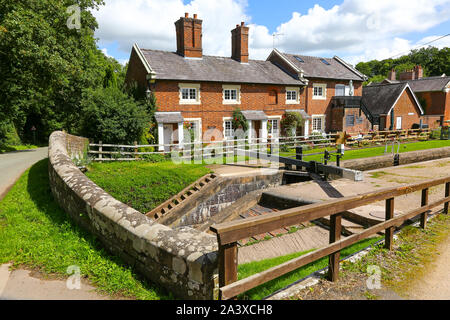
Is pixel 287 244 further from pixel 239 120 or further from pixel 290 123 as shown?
pixel 290 123

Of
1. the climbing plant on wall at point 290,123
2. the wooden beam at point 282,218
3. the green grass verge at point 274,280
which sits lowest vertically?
the green grass verge at point 274,280

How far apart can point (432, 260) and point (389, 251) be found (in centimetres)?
55

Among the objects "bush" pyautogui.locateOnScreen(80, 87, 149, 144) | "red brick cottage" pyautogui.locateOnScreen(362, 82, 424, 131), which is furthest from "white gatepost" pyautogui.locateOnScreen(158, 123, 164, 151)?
"red brick cottage" pyautogui.locateOnScreen(362, 82, 424, 131)

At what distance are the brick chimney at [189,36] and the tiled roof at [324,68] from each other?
362 inches

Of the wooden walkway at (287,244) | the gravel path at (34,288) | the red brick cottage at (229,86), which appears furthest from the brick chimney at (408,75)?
the gravel path at (34,288)

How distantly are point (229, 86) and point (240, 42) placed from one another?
509 centimetres

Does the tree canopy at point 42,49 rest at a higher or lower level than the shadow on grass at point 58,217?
higher

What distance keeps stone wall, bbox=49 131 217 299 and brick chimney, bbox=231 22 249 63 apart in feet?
72.0

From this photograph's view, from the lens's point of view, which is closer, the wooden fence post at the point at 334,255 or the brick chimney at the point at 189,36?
the wooden fence post at the point at 334,255

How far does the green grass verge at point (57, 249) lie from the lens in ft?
11.9

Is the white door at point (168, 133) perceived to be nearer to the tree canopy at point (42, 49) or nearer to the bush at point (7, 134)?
the tree canopy at point (42, 49)

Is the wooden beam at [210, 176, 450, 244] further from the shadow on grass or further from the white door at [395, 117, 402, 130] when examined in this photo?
the white door at [395, 117, 402, 130]

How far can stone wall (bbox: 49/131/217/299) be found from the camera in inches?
119

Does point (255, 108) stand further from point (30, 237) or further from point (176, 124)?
point (30, 237)
